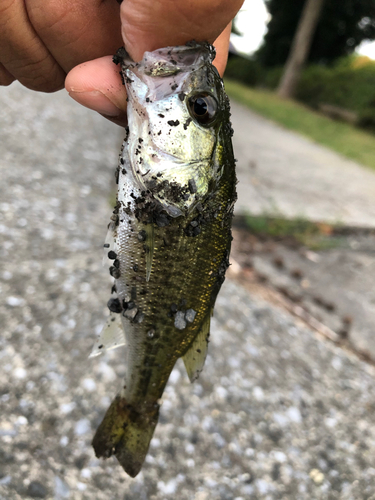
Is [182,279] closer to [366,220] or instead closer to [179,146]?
[179,146]

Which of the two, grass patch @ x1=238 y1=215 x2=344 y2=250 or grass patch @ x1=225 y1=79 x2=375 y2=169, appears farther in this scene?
grass patch @ x1=225 y1=79 x2=375 y2=169

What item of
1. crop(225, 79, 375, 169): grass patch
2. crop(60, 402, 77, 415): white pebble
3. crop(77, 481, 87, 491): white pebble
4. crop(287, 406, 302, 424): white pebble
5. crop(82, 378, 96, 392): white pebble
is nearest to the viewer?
crop(77, 481, 87, 491): white pebble

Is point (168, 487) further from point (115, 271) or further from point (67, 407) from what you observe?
point (115, 271)

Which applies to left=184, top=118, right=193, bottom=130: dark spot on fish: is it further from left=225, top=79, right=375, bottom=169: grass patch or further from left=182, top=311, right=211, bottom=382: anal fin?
left=225, top=79, right=375, bottom=169: grass patch

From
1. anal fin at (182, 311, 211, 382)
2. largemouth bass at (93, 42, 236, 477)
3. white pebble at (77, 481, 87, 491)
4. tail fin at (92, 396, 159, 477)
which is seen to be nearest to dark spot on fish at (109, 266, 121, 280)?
largemouth bass at (93, 42, 236, 477)

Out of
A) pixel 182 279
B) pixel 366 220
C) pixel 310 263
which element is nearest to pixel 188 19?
pixel 182 279

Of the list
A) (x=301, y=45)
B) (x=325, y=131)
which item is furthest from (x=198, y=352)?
(x=301, y=45)
